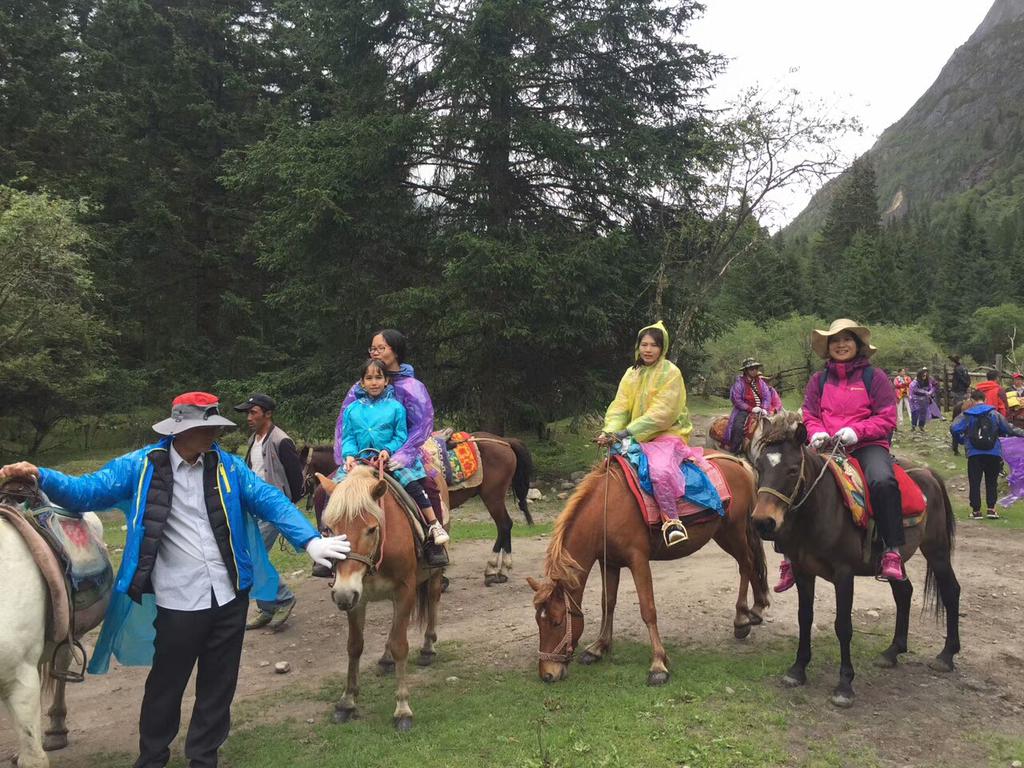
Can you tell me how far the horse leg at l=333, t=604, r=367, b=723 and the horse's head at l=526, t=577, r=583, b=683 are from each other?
1.29 metres

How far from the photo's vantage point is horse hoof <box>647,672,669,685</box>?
4.81 metres

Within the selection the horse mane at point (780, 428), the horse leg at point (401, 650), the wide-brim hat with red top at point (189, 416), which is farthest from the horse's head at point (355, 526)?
the horse mane at point (780, 428)

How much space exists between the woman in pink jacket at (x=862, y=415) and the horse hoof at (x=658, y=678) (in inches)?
70.8

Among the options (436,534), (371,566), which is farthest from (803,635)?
(371,566)

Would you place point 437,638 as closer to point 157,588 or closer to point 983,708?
point 157,588

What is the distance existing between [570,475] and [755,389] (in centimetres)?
673

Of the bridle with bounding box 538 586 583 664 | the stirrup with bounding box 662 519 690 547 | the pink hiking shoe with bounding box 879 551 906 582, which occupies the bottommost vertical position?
the bridle with bounding box 538 586 583 664

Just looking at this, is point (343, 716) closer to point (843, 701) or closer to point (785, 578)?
point (843, 701)

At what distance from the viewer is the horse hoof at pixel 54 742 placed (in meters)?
4.27

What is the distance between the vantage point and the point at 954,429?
12164 millimetres

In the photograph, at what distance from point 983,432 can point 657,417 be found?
817cm

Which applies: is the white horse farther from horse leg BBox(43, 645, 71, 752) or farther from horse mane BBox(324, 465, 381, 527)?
horse mane BBox(324, 465, 381, 527)

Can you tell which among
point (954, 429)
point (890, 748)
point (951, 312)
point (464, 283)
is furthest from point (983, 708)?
point (951, 312)

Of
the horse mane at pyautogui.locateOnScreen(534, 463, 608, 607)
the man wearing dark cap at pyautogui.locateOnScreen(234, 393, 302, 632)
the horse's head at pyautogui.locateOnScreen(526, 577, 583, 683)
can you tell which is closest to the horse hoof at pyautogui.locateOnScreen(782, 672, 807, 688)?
the horse's head at pyautogui.locateOnScreen(526, 577, 583, 683)
